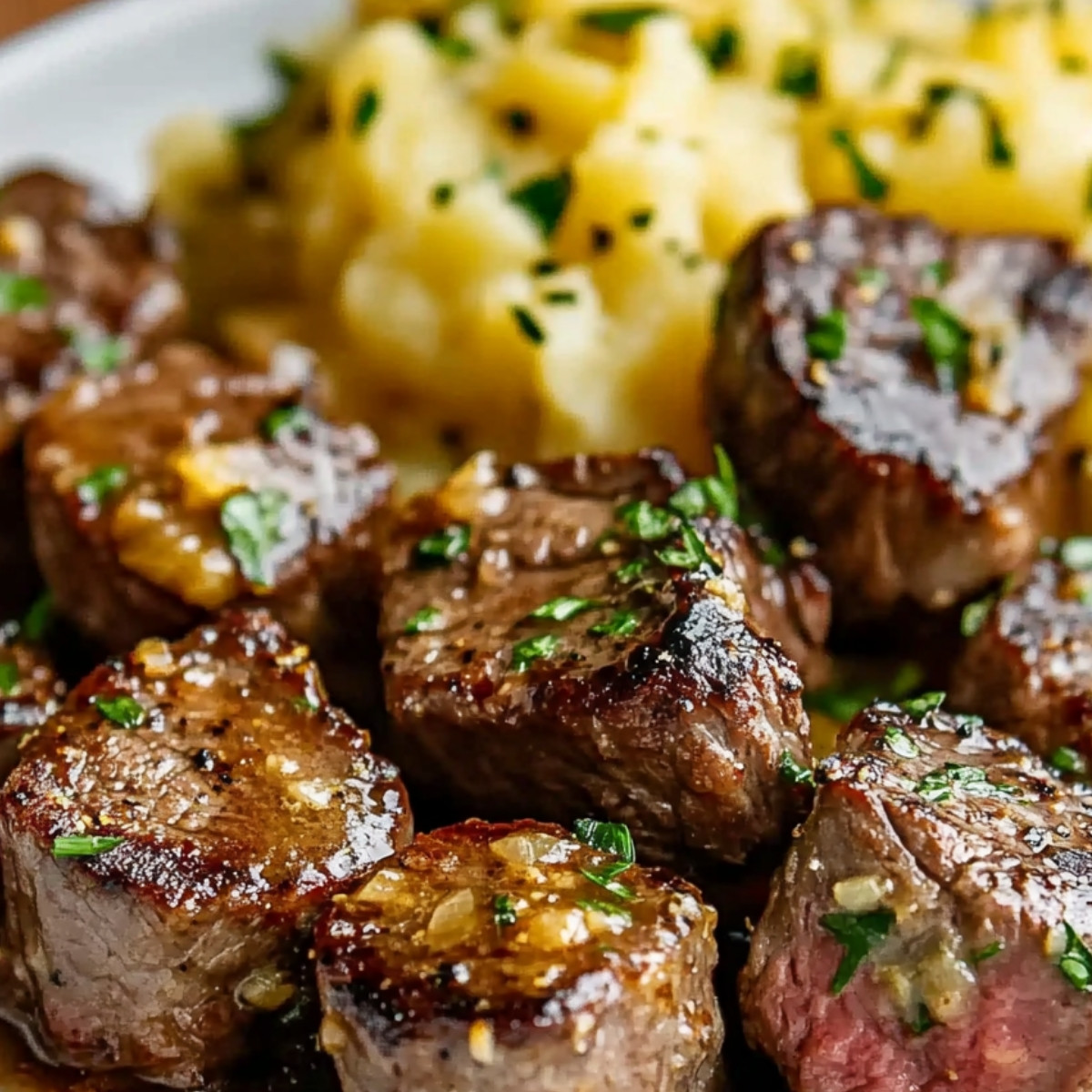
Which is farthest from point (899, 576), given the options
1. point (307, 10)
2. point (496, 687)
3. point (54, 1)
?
point (54, 1)

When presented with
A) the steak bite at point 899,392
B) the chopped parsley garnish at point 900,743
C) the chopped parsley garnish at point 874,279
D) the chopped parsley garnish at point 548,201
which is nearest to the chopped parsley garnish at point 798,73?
the chopped parsley garnish at point 548,201

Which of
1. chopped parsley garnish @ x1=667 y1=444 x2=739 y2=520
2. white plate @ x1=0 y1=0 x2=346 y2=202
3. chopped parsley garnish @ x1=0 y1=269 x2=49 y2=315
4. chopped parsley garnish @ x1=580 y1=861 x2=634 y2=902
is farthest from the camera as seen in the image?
white plate @ x1=0 y1=0 x2=346 y2=202

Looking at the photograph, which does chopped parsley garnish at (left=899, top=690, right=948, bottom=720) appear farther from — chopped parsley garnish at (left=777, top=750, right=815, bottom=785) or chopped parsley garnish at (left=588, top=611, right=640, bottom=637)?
chopped parsley garnish at (left=588, top=611, right=640, bottom=637)

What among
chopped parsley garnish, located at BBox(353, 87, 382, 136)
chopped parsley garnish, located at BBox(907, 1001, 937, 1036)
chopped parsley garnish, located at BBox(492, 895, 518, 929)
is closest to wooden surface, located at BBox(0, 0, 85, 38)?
chopped parsley garnish, located at BBox(353, 87, 382, 136)

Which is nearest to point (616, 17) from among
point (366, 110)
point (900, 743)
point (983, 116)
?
point (366, 110)

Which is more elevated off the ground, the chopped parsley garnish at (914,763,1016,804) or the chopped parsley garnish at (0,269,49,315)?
the chopped parsley garnish at (0,269,49,315)

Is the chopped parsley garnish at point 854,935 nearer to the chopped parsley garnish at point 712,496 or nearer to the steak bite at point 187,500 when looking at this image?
the chopped parsley garnish at point 712,496

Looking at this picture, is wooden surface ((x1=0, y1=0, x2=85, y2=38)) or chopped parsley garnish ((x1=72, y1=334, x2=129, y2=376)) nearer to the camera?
chopped parsley garnish ((x1=72, y1=334, x2=129, y2=376))
